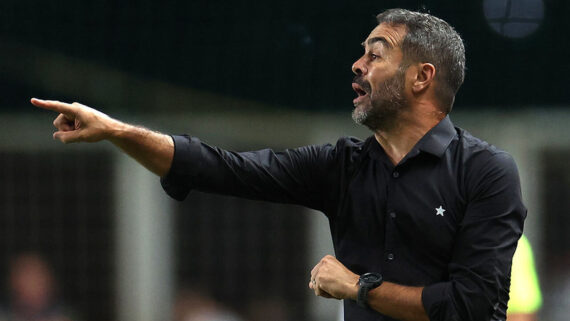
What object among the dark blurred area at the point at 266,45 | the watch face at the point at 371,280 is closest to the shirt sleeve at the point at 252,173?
the watch face at the point at 371,280

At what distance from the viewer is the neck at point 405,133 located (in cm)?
292

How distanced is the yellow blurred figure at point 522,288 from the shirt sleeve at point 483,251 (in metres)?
0.97

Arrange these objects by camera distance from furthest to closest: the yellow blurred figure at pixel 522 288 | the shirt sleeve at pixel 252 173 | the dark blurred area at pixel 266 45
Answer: the dark blurred area at pixel 266 45, the yellow blurred figure at pixel 522 288, the shirt sleeve at pixel 252 173

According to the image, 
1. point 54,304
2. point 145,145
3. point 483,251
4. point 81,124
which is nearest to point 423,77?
point 483,251

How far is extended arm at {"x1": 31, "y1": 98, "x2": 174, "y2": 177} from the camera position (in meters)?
2.63

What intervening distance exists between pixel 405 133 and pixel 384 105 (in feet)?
0.35

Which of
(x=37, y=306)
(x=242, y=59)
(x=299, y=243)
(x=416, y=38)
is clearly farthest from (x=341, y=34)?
(x=416, y=38)

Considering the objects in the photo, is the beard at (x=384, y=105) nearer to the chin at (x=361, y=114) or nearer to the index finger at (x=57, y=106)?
the chin at (x=361, y=114)

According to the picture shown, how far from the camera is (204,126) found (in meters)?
6.75

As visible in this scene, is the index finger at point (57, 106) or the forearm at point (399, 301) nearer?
the index finger at point (57, 106)

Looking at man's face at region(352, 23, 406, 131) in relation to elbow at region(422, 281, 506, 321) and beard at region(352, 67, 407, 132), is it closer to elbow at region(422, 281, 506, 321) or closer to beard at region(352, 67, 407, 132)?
beard at region(352, 67, 407, 132)

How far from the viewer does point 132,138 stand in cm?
271

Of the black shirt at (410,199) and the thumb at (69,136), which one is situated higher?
the thumb at (69,136)

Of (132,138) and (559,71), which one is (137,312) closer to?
(559,71)
